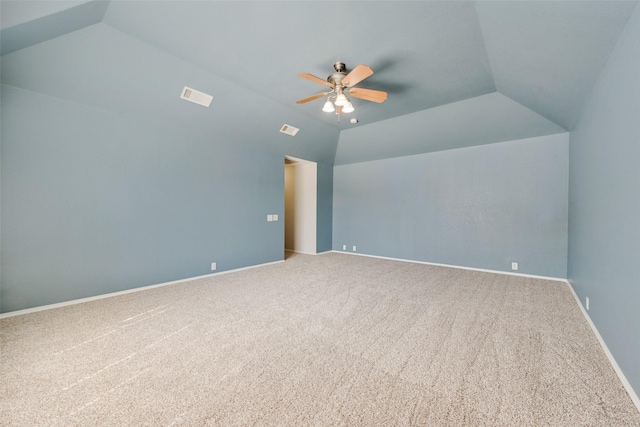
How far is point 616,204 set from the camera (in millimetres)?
1906

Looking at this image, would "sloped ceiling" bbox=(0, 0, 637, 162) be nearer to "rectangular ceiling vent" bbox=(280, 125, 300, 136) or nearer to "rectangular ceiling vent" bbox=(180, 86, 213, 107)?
"rectangular ceiling vent" bbox=(180, 86, 213, 107)

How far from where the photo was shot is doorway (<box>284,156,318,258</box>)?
668 centimetres

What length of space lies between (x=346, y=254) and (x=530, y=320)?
4.29 metres

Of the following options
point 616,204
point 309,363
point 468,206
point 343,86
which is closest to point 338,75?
point 343,86

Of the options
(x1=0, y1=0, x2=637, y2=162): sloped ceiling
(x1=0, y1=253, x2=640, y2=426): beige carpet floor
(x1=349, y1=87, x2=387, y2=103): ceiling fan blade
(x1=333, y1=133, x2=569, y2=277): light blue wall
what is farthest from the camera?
(x1=333, y1=133, x2=569, y2=277): light blue wall

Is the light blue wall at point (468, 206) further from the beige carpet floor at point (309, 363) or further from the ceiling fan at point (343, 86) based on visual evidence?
the ceiling fan at point (343, 86)

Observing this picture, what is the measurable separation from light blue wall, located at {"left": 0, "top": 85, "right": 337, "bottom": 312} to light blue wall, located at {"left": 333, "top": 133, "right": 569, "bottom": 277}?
2.90 meters

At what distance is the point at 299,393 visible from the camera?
162 cm

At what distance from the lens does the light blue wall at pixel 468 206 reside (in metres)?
4.28

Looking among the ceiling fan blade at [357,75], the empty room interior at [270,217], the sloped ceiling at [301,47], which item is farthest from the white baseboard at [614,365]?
the ceiling fan blade at [357,75]

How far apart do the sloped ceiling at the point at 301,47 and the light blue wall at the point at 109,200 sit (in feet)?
1.26

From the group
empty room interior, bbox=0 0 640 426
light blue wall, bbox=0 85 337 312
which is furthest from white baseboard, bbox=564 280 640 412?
light blue wall, bbox=0 85 337 312

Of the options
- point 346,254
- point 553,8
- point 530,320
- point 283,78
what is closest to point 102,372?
point 283,78

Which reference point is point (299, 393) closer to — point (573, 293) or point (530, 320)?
point (530, 320)
